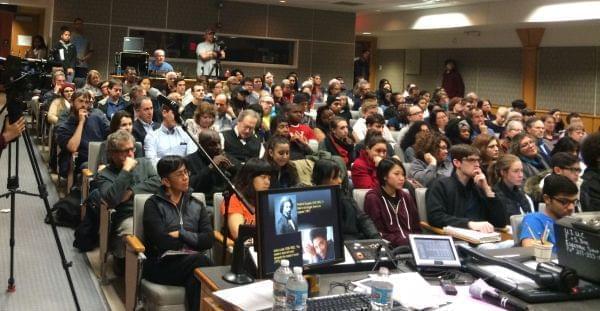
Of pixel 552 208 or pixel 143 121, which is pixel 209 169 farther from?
pixel 552 208

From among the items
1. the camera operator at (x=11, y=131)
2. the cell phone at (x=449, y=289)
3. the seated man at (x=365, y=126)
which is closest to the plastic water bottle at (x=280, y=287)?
the cell phone at (x=449, y=289)

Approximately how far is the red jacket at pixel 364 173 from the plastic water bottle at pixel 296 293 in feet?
9.49

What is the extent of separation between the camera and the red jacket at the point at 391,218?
3998mm

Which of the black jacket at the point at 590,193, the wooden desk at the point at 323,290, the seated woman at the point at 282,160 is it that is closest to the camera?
the wooden desk at the point at 323,290

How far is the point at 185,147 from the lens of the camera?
5.54 m

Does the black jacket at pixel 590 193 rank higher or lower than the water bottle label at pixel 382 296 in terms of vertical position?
higher

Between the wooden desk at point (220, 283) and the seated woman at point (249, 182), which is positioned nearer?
the wooden desk at point (220, 283)

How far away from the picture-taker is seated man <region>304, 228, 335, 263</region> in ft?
7.77

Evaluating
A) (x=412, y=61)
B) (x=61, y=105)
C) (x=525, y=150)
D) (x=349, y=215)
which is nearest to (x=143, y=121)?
(x=61, y=105)

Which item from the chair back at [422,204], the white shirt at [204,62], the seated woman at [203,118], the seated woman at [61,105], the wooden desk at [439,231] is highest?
the white shirt at [204,62]

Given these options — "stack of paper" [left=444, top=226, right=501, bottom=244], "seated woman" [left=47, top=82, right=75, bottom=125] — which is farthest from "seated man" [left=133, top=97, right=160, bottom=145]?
"stack of paper" [left=444, top=226, right=501, bottom=244]

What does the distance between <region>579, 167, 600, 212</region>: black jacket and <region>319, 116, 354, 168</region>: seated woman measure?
7.43ft

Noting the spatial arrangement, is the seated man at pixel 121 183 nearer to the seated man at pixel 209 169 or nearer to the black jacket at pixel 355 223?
the seated man at pixel 209 169

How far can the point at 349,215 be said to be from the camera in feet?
12.8
